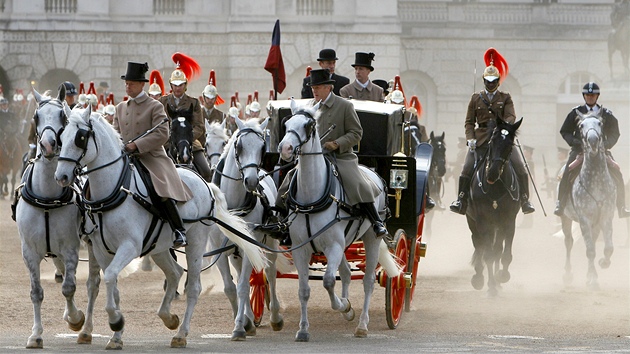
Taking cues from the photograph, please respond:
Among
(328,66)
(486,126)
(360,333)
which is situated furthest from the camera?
(486,126)

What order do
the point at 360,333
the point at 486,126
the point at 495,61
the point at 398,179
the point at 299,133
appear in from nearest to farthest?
the point at 299,133 → the point at 360,333 → the point at 398,179 → the point at 486,126 → the point at 495,61

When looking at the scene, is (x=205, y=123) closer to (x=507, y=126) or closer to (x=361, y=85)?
(x=361, y=85)

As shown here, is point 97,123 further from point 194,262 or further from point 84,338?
point 84,338

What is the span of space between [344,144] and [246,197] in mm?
1184

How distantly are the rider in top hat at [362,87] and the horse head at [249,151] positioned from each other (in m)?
2.44

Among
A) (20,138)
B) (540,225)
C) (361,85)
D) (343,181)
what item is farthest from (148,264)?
(20,138)

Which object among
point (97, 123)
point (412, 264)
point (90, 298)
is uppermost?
point (97, 123)

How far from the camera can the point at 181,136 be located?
15.4 m

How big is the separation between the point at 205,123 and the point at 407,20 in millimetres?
31154

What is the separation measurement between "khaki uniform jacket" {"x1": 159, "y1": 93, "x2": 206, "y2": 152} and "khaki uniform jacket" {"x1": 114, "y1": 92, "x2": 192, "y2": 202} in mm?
3938

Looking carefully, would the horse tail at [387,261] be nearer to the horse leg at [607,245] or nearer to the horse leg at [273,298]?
the horse leg at [273,298]

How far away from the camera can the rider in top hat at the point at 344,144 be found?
12.1 metres

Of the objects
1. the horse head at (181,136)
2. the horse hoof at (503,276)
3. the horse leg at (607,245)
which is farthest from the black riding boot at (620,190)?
the horse head at (181,136)

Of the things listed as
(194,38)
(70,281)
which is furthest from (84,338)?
(194,38)
